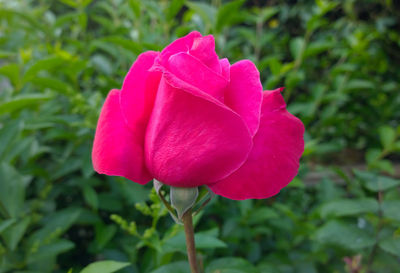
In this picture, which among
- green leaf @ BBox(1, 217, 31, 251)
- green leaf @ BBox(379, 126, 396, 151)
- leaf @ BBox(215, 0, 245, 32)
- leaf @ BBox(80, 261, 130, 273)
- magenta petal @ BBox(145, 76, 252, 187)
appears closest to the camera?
magenta petal @ BBox(145, 76, 252, 187)

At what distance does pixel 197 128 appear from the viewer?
10.3 inches

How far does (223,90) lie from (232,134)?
0.13ft

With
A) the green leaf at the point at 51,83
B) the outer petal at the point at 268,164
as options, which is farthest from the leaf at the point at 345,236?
the green leaf at the point at 51,83

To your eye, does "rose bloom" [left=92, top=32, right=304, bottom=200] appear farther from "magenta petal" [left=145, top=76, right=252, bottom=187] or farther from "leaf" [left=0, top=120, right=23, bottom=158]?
"leaf" [left=0, top=120, right=23, bottom=158]

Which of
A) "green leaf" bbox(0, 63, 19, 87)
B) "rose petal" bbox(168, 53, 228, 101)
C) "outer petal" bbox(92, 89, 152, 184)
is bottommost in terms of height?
"green leaf" bbox(0, 63, 19, 87)

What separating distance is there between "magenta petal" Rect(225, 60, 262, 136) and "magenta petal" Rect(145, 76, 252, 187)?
2 centimetres

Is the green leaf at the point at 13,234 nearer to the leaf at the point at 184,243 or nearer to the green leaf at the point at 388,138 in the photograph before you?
the leaf at the point at 184,243

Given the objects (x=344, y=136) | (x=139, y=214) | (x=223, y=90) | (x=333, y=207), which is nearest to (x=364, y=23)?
(x=344, y=136)

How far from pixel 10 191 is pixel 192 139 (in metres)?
0.45

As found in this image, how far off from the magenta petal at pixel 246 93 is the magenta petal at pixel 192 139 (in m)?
0.02

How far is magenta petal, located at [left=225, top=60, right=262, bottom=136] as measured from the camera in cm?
27

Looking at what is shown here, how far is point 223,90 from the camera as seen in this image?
0.27 meters

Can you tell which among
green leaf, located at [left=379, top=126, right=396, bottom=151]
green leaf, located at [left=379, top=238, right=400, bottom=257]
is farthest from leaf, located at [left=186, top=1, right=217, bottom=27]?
green leaf, located at [left=379, top=126, right=396, bottom=151]

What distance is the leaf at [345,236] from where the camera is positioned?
1.86 feet
